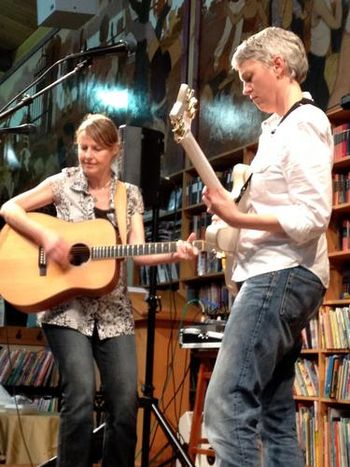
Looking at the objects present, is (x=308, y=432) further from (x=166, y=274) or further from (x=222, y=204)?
(x=222, y=204)

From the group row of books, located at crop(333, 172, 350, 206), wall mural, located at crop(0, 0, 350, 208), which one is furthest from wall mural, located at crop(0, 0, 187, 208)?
row of books, located at crop(333, 172, 350, 206)

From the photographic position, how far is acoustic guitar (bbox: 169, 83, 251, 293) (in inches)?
76.0

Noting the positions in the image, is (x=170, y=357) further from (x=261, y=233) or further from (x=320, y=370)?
(x=261, y=233)

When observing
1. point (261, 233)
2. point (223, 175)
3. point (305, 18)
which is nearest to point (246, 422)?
point (261, 233)

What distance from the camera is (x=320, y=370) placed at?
4.52 m

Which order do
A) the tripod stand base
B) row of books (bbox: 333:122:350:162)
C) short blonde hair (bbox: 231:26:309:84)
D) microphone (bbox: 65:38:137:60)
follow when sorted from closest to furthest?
1. short blonde hair (bbox: 231:26:309:84)
2. the tripod stand base
3. microphone (bbox: 65:38:137:60)
4. row of books (bbox: 333:122:350:162)

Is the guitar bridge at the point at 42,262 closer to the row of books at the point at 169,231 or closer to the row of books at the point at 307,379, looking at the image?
the row of books at the point at 307,379

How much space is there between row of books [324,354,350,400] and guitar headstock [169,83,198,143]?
2.71m

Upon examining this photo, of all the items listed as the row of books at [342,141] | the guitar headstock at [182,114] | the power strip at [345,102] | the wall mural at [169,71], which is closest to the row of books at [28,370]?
the wall mural at [169,71]

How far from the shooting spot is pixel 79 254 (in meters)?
2.81

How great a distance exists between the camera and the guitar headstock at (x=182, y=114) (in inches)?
75.7

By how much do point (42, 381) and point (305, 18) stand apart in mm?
3214

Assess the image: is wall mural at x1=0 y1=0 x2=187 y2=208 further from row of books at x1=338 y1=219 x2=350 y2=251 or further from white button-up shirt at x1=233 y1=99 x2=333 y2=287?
white button-up shirt at x1=233 y1=99 x2=333 y2=287

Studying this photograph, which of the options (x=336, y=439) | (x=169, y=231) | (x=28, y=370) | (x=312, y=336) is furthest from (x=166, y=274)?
(x=336, y=439)
